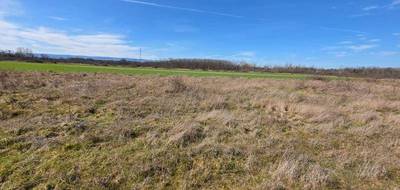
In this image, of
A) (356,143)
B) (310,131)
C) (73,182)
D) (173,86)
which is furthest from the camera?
(173,86)

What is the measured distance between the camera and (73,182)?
4949 mm

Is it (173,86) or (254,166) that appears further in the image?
(173,86)

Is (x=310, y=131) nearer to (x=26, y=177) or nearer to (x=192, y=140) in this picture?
(x=192, y=140)

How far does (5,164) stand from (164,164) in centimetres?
291

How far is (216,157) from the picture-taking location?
624cm

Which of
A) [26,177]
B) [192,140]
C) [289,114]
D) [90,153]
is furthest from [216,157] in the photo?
[289,114]

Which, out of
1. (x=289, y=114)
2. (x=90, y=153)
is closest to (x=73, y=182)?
(x=90, y=153)

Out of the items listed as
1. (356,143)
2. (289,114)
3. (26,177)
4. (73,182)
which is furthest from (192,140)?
(289,114)

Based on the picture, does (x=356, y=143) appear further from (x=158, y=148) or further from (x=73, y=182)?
(x=73, y=182)

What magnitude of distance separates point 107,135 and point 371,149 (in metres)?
6.41

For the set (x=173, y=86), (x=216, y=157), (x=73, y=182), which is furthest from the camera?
(x=173, y=86)

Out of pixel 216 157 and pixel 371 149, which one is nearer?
pixel 216 157

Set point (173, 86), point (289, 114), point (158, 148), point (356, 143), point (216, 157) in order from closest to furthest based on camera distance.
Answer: point (216, 157) → point (158, 148) → point (356, 143) → point (289, 114) → point (173, 86)

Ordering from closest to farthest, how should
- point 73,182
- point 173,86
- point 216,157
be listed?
point 73,182, point 216,157, point 173,86
